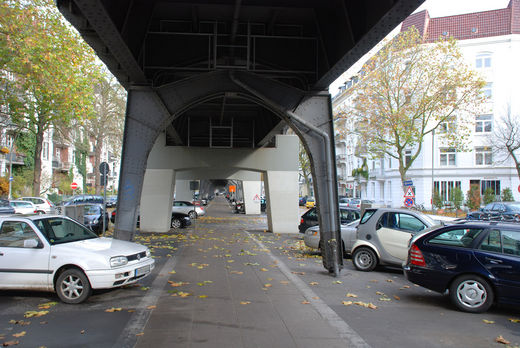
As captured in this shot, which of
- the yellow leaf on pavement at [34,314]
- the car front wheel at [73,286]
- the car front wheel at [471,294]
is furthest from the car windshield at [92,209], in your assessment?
the car front wheel at [471,294]

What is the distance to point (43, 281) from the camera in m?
7.04

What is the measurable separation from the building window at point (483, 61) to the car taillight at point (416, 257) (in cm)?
4171

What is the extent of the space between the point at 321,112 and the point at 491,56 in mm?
39233

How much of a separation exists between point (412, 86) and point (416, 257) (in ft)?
75.5

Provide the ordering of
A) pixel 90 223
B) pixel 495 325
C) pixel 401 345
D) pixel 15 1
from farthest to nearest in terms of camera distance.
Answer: pixel 90 223 → pixel 15 1 → pixel 495 325 → pixel 401 345

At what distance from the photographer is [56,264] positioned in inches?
276

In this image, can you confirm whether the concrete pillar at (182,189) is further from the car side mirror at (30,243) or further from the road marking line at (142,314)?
the car side mirror at (30,243)

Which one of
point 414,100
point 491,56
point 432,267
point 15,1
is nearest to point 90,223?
A: point 15,1

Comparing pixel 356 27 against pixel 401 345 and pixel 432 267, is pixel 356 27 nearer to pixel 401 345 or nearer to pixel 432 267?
pixel 432 267

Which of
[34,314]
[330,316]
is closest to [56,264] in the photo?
[34,314]

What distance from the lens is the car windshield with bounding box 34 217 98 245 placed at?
7.48m

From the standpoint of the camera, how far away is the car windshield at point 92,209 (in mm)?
20206

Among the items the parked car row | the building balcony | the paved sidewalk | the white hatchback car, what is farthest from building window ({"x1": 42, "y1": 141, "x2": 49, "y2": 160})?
the parked car row

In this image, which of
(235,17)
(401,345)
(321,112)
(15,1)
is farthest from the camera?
(15,1)
